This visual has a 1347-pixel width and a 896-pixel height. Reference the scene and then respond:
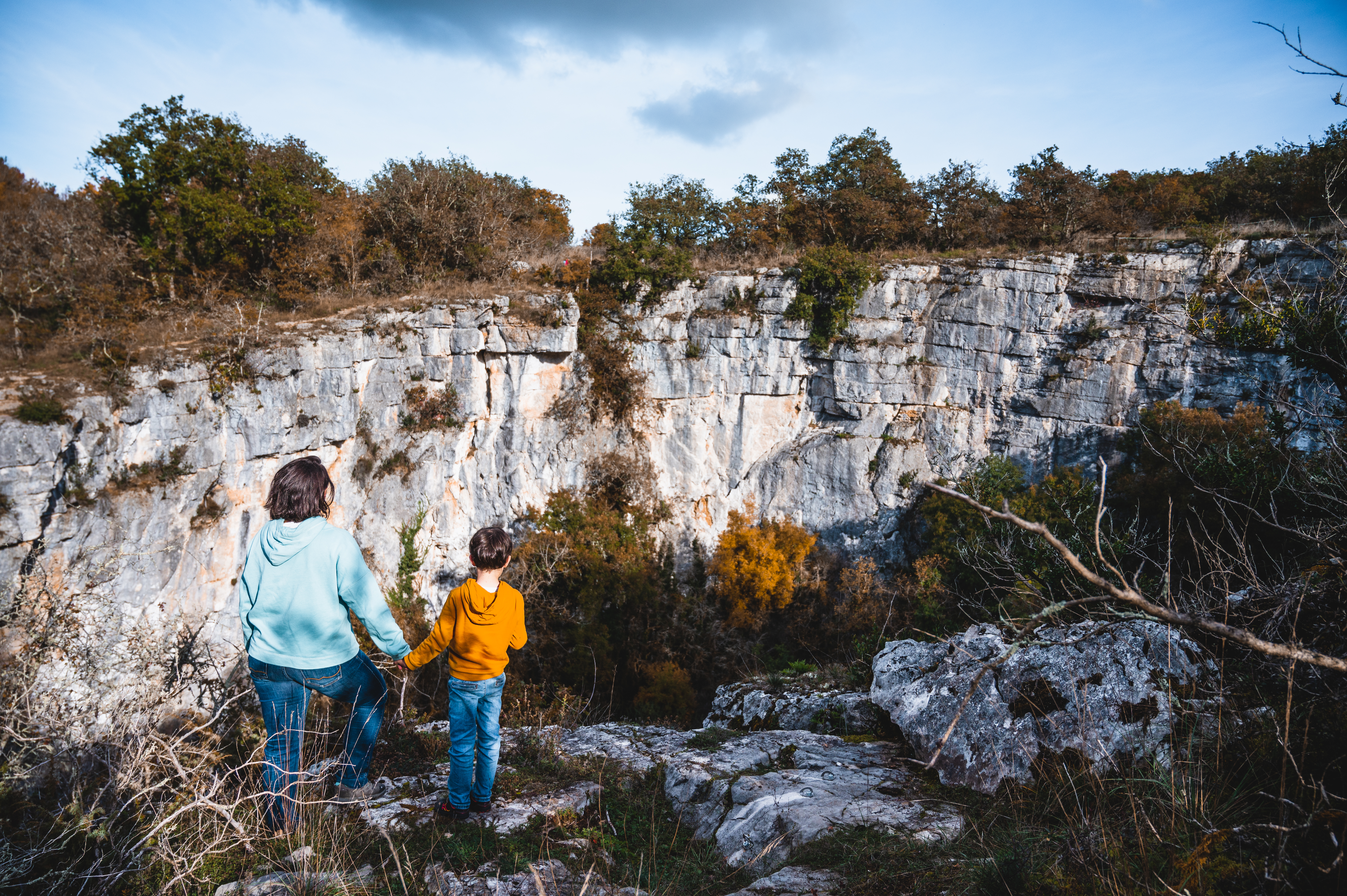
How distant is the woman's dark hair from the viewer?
234cm

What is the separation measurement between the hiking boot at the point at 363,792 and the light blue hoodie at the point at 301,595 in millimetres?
629

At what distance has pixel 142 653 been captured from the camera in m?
3.05

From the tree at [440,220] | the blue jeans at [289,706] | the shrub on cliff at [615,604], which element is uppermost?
the tree at [440,220]

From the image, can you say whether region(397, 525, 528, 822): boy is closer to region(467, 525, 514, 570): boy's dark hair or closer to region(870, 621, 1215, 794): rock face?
region(467, 525, 514, 570): boy's dark hair

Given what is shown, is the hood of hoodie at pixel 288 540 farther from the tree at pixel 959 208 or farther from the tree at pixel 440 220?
the tree at pixel 959 208

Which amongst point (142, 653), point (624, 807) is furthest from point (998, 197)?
point (142, 653)

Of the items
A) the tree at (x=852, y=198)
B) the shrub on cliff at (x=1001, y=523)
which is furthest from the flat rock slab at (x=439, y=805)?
the tree at (x=852, y=198)

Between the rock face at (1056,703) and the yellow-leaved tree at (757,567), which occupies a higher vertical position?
the rock face at (1056,703)

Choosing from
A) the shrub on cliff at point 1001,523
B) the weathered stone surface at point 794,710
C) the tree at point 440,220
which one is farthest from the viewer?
the tree at point 440,220

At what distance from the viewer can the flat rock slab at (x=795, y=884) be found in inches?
80.7

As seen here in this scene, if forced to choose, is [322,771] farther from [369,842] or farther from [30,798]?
[30,798]

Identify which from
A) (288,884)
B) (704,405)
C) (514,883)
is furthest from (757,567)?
(288,884)

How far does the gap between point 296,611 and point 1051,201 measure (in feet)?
73.0

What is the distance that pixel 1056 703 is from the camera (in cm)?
325
